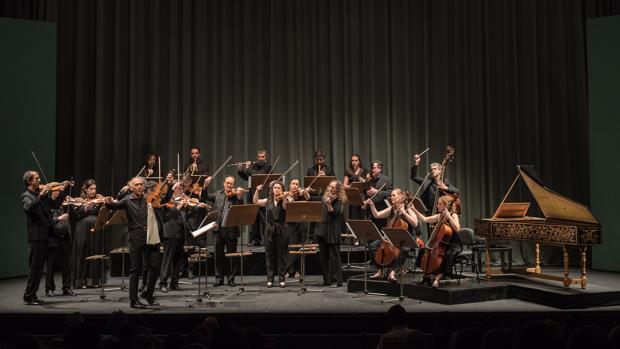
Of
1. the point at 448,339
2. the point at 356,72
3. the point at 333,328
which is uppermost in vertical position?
the point at 356,72

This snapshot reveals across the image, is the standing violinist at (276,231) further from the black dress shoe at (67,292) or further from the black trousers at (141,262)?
the black dress shoe at (67,292)

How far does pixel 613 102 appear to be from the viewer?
11172mm

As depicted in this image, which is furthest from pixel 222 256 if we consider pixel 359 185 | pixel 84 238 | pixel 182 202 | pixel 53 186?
pixel 53 186

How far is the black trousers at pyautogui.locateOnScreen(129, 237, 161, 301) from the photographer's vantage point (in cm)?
759

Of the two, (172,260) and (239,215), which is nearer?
(239,215)

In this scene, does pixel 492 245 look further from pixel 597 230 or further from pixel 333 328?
pixel 333 328

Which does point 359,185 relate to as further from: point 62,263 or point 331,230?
point 62,263

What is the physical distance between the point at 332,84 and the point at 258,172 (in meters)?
2.50

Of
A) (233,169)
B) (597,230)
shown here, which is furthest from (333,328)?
(233,169)

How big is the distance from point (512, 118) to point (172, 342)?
10049 millimetres

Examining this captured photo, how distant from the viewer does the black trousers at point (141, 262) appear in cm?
759

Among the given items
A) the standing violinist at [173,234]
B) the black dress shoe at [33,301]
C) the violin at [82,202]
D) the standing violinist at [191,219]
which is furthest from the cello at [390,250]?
the black dress shoe at [33,301]

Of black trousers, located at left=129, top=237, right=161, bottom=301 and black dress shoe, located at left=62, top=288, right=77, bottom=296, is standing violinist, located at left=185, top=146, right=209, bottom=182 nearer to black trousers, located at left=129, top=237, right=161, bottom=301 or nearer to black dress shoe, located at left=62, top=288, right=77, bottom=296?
black dress shoe, located at left=62, top=288, right=77, bottom=296

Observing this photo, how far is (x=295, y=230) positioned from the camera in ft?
33.4
